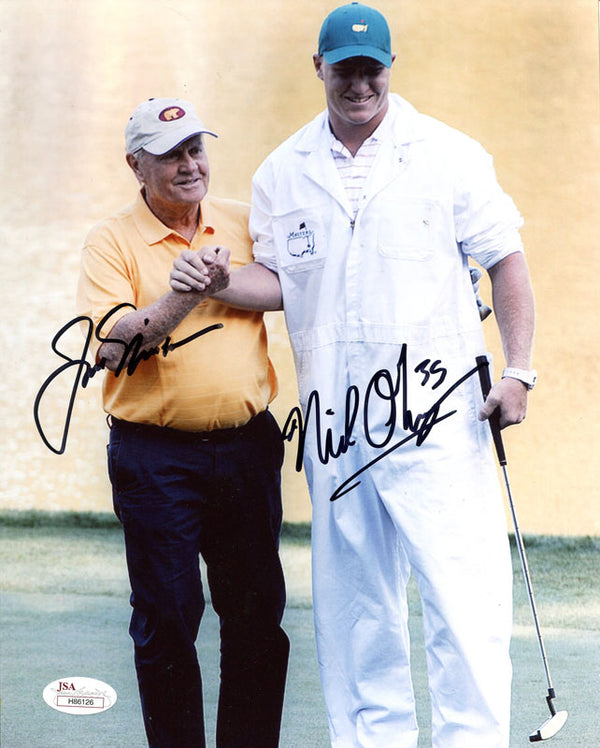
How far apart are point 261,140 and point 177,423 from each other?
2.98 ft

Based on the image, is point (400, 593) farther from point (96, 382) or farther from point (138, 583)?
point (96, 382)

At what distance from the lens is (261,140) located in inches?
116

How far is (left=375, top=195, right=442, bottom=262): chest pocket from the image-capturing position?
2.32 meters

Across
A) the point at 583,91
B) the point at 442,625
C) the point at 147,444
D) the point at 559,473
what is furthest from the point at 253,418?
the point at 583,91

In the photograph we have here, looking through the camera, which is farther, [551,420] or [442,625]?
[551,420]

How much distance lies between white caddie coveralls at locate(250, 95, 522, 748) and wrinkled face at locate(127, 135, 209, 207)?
17 centimetres

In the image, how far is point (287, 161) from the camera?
2.45 metres

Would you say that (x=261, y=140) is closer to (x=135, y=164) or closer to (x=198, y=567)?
(x=135, y=164)

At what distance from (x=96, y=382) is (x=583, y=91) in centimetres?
141

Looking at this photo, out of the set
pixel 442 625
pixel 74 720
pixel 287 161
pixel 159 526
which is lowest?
pixel 74 720

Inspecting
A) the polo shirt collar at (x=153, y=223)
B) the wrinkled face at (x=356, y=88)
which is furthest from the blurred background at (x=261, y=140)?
the wrinkled face at (x=356, y=88)

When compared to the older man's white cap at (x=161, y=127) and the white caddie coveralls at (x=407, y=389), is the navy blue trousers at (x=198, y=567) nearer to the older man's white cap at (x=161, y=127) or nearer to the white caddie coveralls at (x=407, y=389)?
the white caddie coveralls at (x=407, y=389)

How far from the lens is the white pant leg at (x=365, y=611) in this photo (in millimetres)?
2426

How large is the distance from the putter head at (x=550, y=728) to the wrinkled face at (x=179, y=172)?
1353mm
